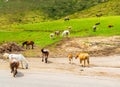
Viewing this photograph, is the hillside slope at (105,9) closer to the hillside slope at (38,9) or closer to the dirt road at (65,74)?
the hillside slope at (38,9)

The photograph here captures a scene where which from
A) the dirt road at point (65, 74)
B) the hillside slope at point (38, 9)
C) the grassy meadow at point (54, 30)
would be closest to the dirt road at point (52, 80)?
the dirt road at point (65, 74)

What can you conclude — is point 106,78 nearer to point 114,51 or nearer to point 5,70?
point 5,70

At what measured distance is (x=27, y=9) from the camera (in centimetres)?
18262

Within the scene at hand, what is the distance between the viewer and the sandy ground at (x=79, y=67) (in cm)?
3885

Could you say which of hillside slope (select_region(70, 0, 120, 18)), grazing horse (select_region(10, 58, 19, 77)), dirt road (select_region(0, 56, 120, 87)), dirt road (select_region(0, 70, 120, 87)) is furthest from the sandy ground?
hillside slope (select_region(70, 0, 120, 18))

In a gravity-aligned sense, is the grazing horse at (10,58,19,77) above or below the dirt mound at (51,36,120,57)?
below

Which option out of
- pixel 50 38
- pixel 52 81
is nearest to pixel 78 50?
pixel 50 38

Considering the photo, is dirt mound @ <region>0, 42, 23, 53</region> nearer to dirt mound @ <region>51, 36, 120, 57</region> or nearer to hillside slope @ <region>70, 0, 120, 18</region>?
dirt mound @ <region>51, 36, 120, 57</region>

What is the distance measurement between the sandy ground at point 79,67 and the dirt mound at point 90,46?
3.22m

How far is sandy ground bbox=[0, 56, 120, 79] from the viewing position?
1530 inches

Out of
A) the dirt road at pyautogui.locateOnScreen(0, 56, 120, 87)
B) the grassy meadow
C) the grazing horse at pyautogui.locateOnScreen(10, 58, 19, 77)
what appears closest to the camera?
the dirt road at pyautogui.locateOnScreen(0, 56, 120, 87)

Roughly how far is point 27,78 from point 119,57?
646 inches

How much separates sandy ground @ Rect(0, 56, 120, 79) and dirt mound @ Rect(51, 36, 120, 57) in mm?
3223

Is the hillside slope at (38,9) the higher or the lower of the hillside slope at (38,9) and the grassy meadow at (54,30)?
the higher
